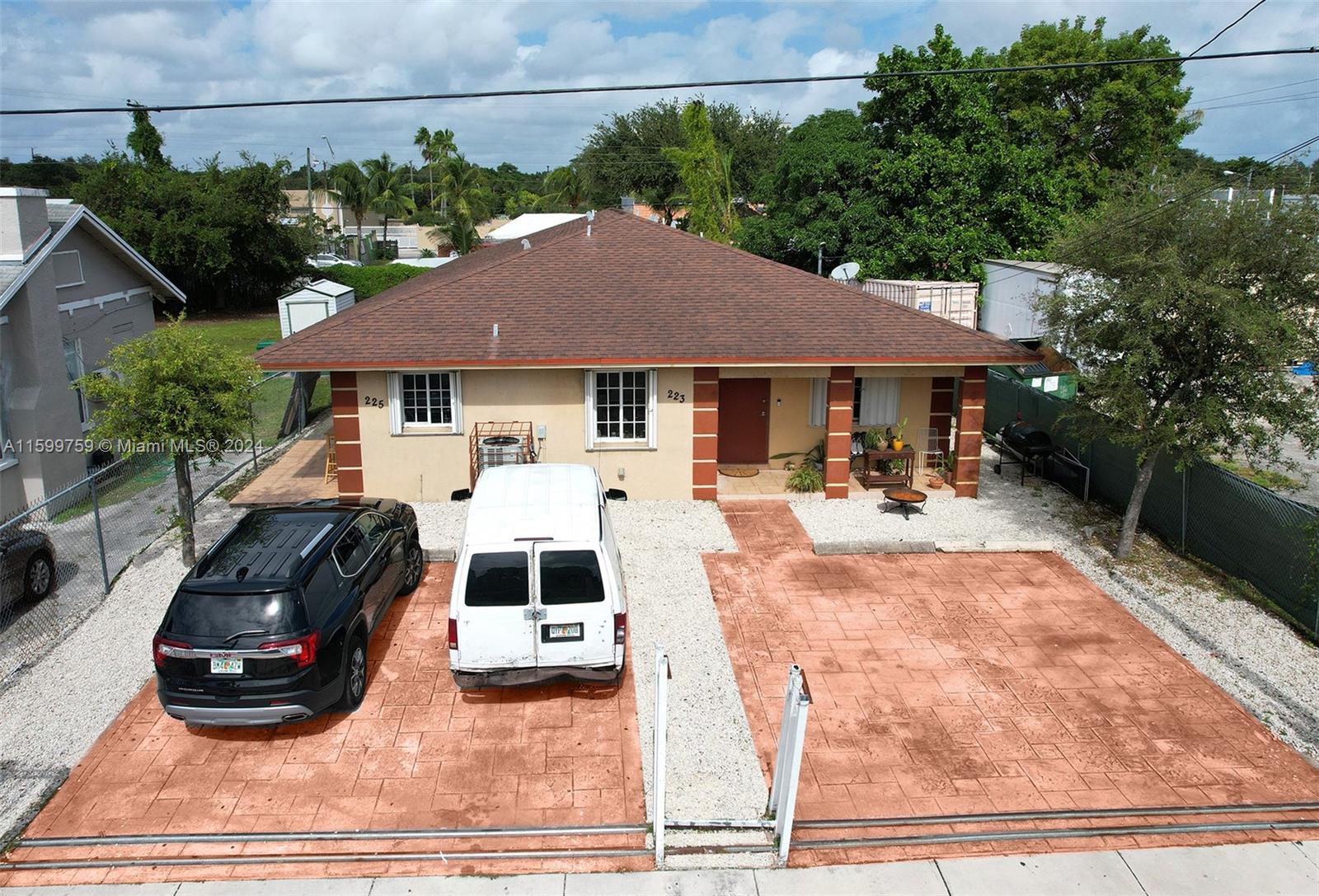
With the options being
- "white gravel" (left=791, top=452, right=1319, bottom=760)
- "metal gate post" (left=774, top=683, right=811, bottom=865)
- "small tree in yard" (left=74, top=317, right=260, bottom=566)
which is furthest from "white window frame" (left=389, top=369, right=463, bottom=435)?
"metal gate post" (left=774, top=683, right=811, bottom=865)

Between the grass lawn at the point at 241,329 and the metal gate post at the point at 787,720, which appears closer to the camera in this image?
the metal gate post at the point at 787,720

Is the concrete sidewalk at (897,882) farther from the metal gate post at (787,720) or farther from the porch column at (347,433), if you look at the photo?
the porch column at (347,433)

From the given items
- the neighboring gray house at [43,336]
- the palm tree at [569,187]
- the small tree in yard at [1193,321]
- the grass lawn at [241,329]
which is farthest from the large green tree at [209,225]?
the small tree in yard at [1193,321]

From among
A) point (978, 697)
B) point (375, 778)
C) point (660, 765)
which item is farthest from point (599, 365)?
point (660, 765)

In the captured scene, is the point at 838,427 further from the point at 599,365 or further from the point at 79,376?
the point at 79,376

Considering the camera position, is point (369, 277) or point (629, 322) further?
point (369, 277)

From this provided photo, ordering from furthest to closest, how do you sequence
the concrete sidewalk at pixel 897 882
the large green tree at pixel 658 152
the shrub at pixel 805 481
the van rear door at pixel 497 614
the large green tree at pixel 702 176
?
the large green tree at pixel 658 152 → the large green tree at pixel 702 176 → the shrub at pixel 805 481 → the van rear door at pixel 497 614 → the concrete sidewalk at pixel 897 882

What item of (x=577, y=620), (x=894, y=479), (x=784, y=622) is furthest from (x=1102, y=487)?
(x=577, y=620)

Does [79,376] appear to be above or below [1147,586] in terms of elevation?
above
